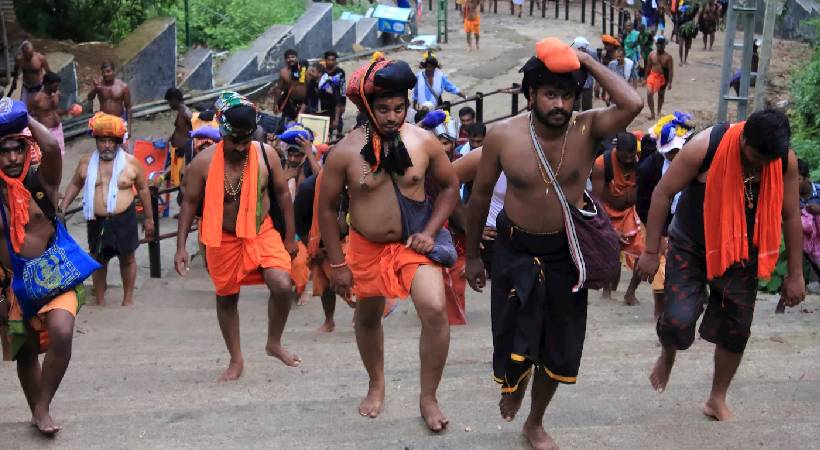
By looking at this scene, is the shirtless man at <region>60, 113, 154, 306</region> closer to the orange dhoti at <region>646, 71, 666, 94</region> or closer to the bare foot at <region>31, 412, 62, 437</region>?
the bare foot at <region>31, 412, 62, 437</region>

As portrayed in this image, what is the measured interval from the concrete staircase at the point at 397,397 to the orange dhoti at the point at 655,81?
10.5 m

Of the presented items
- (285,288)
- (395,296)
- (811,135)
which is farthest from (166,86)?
(395,296)

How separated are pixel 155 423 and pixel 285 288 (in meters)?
1.31

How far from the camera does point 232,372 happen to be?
258 inches

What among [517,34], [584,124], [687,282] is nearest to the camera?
[584,124]

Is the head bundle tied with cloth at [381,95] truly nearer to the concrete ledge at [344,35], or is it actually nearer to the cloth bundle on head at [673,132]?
the cloth bundle on head at [673,132]

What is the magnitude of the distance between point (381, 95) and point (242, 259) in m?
1.65

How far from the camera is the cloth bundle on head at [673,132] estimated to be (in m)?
7.88

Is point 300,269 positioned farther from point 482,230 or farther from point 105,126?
point 482,230

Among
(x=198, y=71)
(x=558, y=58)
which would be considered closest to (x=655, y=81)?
(x=198, y=71)

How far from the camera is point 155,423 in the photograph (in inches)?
215

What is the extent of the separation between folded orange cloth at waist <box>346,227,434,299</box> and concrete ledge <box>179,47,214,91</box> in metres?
14.2

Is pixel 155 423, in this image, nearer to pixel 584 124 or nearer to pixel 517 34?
pixel 584 124

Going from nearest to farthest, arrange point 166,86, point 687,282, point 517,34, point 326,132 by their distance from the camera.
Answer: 1. point 687,282
2. point 326,132
3. point 166,86
4. point 517,34
